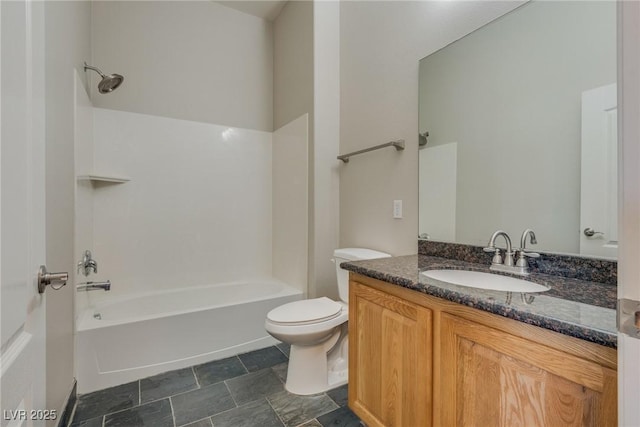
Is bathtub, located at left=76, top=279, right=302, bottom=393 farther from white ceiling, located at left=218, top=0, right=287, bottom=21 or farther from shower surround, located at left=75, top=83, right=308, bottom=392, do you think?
white ceiling, located at left=218, top=0, right=287, bottom=21

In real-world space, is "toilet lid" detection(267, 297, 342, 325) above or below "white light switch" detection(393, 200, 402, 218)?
below

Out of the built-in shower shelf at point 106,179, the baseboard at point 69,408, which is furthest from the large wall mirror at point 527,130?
the built-in shower shelf at point 106,179

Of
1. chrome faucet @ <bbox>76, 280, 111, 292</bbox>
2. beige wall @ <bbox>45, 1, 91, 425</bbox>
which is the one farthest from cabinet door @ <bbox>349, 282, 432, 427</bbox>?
chrome faucet @ <bbox>76, 280, 111, 292</bbox>

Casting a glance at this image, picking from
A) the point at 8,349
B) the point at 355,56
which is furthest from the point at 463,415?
the point at 355,56

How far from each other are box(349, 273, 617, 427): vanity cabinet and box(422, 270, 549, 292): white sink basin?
20cm

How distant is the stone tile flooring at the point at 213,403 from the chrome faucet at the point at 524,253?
1.09m

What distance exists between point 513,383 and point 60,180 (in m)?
1.99

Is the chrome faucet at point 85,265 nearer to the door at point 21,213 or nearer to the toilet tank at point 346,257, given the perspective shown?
the door at point 21,213

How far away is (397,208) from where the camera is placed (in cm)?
186

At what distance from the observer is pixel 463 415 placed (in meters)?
0.90

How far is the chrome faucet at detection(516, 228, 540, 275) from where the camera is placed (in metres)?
1.17

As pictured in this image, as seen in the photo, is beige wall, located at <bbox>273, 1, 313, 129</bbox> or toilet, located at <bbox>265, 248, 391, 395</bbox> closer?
toilet, located at <bbox>265, 248, 391, 395</bbox>

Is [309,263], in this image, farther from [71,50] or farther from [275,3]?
[275,3]

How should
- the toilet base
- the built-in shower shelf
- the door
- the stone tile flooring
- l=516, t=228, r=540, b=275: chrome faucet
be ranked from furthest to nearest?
the built-in shower shelf
the toilet base
the stone tile flooring
l=516, t=228, r=540, b=275: chrome faucet
the door
